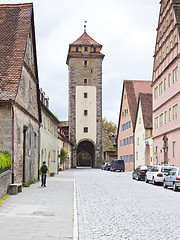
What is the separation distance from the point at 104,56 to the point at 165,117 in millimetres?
42792

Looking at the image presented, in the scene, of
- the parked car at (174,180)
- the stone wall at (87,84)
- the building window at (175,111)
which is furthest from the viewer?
the stone wall at (87,84)

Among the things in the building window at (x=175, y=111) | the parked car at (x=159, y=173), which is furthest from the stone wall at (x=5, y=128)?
the building window at (x=175, y=111)

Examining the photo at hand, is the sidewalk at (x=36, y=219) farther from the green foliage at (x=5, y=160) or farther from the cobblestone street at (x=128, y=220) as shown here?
the green foliage at (x=5, y=160)

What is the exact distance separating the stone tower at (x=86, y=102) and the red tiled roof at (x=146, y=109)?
2488 cm

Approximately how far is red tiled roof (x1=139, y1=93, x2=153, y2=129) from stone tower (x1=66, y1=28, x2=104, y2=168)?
81.6 feet

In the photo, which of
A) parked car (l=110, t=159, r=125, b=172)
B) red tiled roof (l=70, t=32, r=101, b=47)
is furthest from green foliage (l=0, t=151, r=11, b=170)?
red tiled roof (l=70, t=32, r=101, b=47)

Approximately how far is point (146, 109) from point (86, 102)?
2676cm

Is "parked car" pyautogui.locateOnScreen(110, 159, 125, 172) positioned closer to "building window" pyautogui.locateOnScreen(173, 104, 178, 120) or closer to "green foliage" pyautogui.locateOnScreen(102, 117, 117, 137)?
"building window" pyautogui.locateOnScreen(173, 104, 178, 120)

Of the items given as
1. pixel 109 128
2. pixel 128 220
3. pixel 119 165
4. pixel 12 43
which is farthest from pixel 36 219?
pixel 109 128

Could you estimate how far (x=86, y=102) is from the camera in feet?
253

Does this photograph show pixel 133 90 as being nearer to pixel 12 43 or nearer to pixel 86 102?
pixel 86 102

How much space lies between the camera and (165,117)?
128 ft

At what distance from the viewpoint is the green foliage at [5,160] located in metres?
16.2

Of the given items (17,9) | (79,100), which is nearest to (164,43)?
(17,9)
